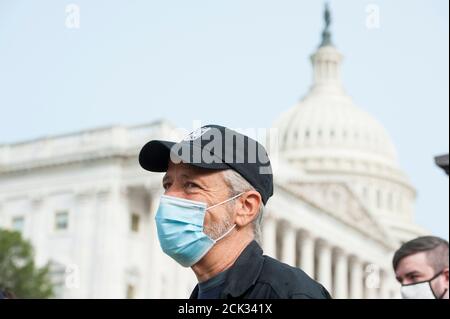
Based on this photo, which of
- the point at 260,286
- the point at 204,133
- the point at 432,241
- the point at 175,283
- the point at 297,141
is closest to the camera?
the point at 260,286

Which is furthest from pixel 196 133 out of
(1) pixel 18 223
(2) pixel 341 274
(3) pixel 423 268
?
(2) pixel 341 274

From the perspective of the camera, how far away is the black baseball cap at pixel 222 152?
195 inches

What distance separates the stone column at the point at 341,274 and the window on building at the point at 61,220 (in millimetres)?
28181

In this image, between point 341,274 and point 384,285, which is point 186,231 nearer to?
point 341,274

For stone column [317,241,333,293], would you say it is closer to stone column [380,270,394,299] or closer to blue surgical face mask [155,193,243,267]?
stone column [380,270,394,299]

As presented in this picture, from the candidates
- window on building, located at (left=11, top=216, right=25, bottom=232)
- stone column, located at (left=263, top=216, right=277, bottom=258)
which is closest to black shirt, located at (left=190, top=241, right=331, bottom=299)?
window on building, located at (left=11, top=216, right=25, bottom=232)

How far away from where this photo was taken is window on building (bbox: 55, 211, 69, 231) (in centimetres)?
7544

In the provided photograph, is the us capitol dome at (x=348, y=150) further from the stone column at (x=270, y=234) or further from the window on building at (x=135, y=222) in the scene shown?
the window on building at (x=135, y=222)

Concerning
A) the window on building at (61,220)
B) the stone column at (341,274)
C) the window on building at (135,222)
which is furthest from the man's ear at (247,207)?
the stone column at (341,274)

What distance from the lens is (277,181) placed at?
85.4 m

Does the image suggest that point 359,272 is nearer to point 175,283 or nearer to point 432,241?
point 175,283

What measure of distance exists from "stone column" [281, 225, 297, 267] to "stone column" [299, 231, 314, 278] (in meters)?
1.41
